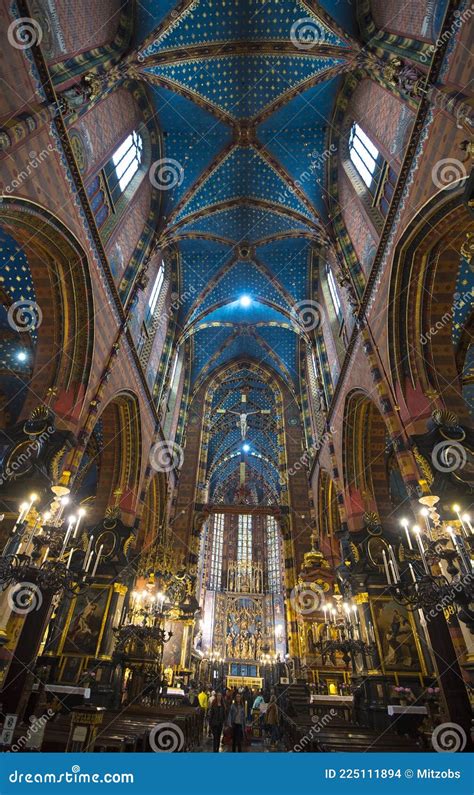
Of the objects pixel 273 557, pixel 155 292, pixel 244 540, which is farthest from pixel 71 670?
pixel 244 540

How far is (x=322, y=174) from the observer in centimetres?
1558

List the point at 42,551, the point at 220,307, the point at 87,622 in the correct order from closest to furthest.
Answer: the point at 42,551, the point at 87,622, the point at 220,307

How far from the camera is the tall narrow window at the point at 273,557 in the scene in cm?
Result: 4147

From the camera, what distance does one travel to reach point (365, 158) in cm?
1275

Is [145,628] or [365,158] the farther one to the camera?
[365,158]

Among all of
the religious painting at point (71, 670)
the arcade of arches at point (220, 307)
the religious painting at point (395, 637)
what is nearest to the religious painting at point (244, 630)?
the arcade of arches at point (220, 307)

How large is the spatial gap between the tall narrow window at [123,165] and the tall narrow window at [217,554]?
106ft

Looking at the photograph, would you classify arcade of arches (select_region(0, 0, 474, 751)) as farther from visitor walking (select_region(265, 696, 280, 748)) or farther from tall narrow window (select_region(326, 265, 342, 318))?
visitor walking (select_region(265, 696, 280, 748))

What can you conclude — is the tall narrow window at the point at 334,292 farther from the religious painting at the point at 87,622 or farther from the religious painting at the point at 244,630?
the religious painting at the point at 244,630

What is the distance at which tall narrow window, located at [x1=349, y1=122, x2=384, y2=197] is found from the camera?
11.7m

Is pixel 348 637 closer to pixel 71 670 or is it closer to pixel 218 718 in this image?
pixel 218 718

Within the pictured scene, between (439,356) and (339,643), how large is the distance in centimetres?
841

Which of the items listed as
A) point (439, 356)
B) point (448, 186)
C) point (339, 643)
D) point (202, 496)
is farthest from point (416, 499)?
point (202, 496)

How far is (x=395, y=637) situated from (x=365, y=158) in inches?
588
